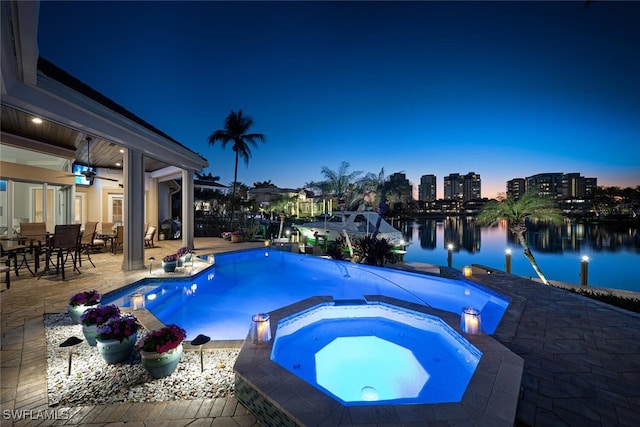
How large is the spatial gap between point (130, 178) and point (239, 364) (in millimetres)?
6526

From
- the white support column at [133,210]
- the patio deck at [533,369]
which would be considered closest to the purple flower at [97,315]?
the patio deck at [533,369]

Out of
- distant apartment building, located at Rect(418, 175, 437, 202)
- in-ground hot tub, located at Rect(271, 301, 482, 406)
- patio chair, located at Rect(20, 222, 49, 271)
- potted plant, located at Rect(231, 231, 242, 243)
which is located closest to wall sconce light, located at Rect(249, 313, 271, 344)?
in-ground hot tub, located at Rect(271, 301, 482, 406)

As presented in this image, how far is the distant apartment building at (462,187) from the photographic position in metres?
100

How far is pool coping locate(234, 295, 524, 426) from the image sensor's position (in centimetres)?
212

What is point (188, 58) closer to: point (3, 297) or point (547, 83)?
point (3, 297)

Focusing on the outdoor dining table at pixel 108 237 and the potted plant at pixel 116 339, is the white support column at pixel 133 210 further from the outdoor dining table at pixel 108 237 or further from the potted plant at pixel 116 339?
the potted plant at pixel 116 339

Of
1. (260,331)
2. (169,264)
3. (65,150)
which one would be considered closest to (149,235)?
(65,150)

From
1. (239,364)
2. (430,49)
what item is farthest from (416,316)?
(430,49)

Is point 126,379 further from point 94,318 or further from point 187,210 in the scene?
point 187,210

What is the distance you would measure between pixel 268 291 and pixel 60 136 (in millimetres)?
8009

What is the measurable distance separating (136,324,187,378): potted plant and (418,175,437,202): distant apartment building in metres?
106

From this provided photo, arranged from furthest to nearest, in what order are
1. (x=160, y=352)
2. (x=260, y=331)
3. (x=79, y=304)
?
(x=79, y=304) < (x=260, y=331) < (x=160, y=352)

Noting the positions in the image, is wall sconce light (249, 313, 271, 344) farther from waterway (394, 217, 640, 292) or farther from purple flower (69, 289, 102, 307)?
waterway (394, 217, 640, 292)

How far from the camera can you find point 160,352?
291 cm
